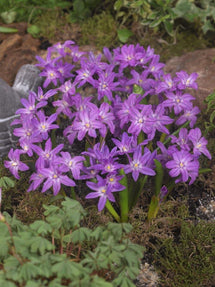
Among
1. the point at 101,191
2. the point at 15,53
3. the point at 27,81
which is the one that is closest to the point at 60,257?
the point at 101,191

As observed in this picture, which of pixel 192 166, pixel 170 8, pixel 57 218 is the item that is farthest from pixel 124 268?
pixel 170 8

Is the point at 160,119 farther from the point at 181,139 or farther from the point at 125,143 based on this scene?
the point at 125,143

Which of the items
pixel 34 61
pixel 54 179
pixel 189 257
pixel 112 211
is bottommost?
pixel 189 257

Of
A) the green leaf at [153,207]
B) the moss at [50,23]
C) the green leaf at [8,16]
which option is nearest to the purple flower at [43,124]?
the green leaf at [153,207]

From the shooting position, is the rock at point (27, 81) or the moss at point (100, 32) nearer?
the rock at point (27, 81)

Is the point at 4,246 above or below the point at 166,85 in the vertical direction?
below

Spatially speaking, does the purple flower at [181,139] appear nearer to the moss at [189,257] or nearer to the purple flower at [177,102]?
the purple flower at [177,102]
